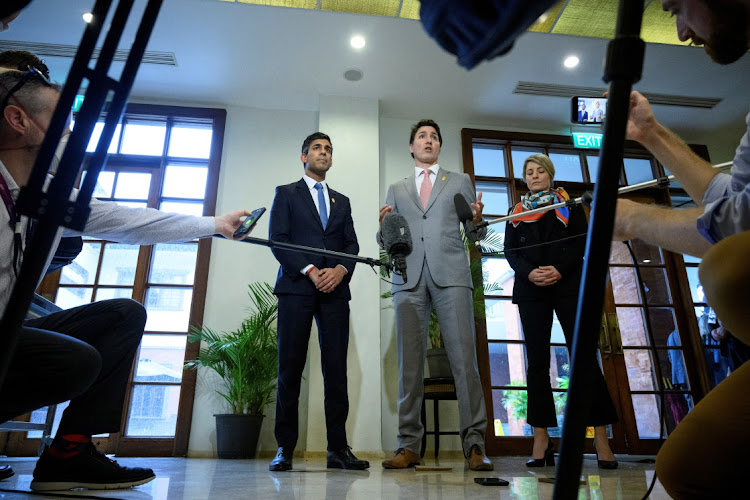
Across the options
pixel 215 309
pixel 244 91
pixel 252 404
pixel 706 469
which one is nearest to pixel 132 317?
pixel 706 469

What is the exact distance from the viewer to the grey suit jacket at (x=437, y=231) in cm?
278

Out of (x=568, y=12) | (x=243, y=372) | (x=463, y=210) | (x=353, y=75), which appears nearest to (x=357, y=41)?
(x=353, y=75)

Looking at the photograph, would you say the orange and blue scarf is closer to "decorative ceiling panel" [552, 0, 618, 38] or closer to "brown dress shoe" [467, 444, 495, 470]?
"brown dress shoe" [467, 444, 495, 470]

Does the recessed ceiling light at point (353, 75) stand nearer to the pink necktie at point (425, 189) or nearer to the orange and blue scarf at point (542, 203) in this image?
the pink necktie at point (425, 189)

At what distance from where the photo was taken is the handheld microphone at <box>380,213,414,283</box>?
2.28 meters

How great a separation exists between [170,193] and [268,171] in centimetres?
86

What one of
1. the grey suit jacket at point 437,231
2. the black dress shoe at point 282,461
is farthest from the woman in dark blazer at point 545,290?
the black dress shoe at point 282,461

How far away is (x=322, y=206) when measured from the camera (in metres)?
3.18

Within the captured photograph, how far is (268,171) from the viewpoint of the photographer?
4.67m

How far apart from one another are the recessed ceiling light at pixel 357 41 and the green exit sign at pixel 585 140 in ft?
7.57

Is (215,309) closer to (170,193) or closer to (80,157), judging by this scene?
(170,193)

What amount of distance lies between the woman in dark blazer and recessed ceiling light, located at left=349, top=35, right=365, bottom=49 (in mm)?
1715

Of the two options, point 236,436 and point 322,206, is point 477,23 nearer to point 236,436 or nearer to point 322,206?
point 322,206

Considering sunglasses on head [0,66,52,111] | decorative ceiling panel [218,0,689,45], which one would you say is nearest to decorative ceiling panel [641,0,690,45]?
decorative ceiling panel [218,0,689,45]
